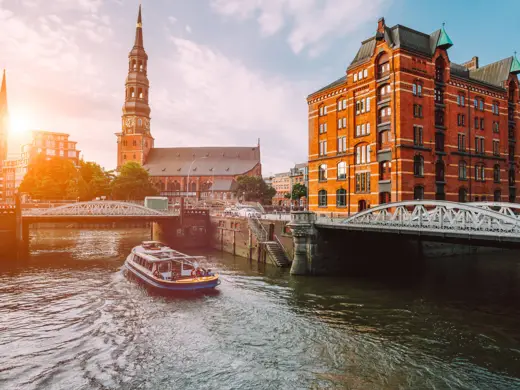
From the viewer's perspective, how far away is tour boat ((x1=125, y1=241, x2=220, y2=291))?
2355 cm

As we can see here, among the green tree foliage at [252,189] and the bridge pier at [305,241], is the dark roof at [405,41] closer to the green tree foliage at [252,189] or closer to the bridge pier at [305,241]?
the bridge pier at [305,241]

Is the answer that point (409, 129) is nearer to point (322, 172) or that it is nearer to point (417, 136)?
point (417, 136)

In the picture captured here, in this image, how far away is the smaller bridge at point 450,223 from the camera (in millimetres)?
17022

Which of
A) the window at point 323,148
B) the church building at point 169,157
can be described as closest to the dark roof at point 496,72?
the window at point 323,148

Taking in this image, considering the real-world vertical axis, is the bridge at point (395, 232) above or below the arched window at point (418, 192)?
below

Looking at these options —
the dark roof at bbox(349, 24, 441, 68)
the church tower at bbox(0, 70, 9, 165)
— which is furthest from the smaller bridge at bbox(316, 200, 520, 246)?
the church tower at bbox(0, 70, 9, 165)

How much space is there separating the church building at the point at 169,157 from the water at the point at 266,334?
86.0 metres

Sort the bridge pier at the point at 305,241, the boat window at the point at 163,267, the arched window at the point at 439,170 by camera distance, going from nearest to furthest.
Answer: the boat window at the point at 163,267 → the bridge pier at the point at 305,241 → the arched window at the point at 439,170

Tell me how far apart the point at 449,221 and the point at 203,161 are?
10793 centimetres

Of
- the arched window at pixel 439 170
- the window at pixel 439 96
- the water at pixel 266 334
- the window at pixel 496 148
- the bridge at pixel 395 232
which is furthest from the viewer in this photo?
the window at pixel 496 148

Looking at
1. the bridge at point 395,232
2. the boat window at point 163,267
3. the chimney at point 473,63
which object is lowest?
the boat window at point 163,267

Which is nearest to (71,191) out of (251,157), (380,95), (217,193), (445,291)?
(217,193)

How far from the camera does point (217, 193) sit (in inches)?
4505

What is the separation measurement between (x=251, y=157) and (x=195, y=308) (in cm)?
10726
